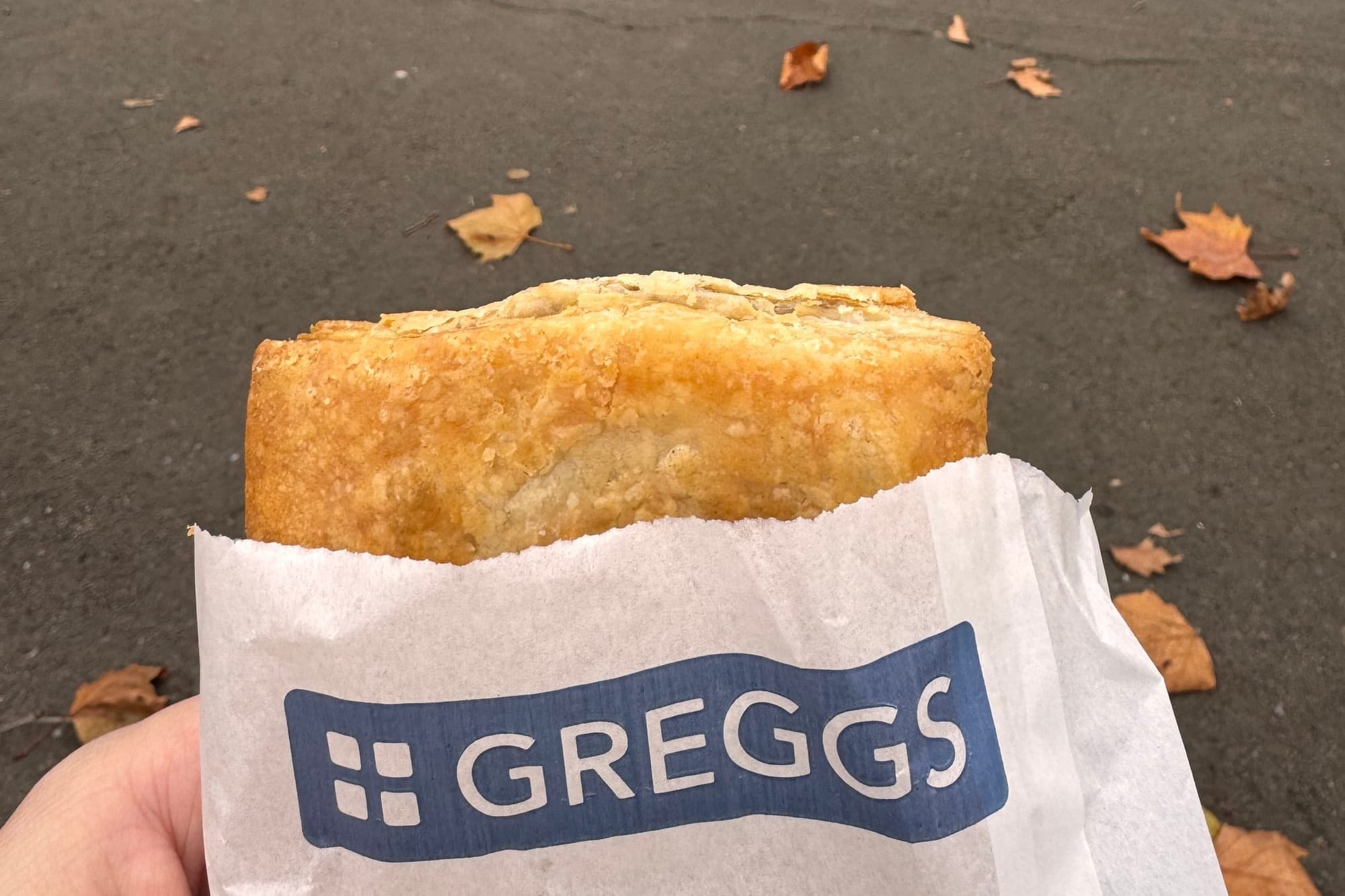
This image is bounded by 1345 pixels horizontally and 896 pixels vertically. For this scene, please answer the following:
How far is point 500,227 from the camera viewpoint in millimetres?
3787

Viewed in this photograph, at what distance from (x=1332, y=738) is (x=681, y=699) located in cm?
256

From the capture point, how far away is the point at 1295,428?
3365mm

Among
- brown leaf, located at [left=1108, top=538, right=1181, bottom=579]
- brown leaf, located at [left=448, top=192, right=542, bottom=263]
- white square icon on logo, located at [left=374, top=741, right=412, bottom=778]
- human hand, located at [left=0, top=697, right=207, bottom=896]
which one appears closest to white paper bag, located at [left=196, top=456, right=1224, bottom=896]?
white square icon on logo, located at [left=374, top=741, right=412, bottom=778]

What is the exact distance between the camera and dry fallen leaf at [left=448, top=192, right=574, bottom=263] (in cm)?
373

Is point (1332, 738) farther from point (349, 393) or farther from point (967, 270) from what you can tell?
point (349, 393)

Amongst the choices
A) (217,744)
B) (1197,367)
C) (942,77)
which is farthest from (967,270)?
(217,744)

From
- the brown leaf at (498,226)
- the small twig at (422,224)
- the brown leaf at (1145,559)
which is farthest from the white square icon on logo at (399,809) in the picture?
the small twig at (422,224)

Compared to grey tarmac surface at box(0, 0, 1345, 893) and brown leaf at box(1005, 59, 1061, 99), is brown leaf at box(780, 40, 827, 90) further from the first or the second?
brown leaf at box(1005, 59, 1061, 99)

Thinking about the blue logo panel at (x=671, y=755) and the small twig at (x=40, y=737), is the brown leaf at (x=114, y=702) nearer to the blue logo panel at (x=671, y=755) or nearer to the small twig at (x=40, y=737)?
the small twig at (x=40, y=737)

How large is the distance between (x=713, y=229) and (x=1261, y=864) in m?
2.70

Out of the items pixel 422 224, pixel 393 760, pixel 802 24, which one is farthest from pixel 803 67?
pixel 393 760

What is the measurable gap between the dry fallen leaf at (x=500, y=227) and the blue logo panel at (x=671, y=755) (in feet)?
9.18

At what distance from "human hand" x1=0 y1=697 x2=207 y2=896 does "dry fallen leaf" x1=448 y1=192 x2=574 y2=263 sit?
2166 mm

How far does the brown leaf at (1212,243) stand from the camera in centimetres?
366
